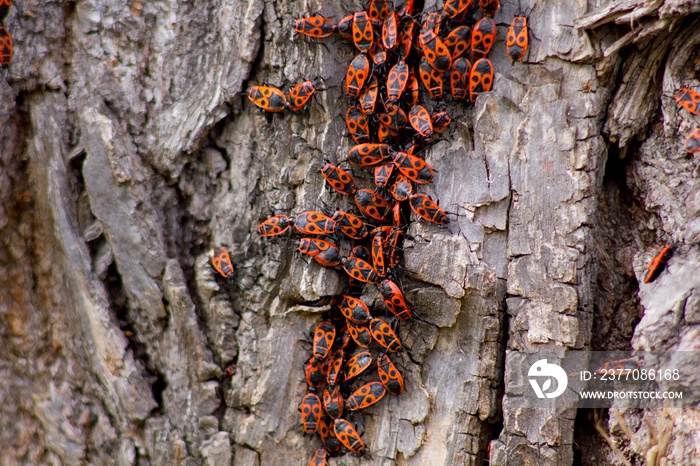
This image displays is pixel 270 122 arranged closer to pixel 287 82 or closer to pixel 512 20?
pixel 287 82

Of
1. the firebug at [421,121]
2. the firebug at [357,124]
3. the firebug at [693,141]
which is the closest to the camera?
the firebug at [693,141]

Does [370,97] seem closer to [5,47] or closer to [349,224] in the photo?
[349,224]

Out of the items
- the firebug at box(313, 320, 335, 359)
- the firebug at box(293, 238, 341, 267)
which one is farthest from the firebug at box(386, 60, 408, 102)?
the firebug at box(313, 320, 335, 359)

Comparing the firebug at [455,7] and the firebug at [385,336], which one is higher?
the firebug at [455,7]

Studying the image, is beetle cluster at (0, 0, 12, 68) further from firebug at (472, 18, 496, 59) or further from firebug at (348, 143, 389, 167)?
firebug at (472, 18, 496, 59)

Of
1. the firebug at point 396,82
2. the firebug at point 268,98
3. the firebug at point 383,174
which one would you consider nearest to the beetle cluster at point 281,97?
the firebug at point 268,98

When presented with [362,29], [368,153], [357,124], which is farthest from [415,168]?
[362,29]

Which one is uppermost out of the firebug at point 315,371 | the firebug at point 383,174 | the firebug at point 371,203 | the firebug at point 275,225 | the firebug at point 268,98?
the firebug at point 268,98

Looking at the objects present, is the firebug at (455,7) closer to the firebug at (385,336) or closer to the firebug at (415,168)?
the firebug at (415,168)
